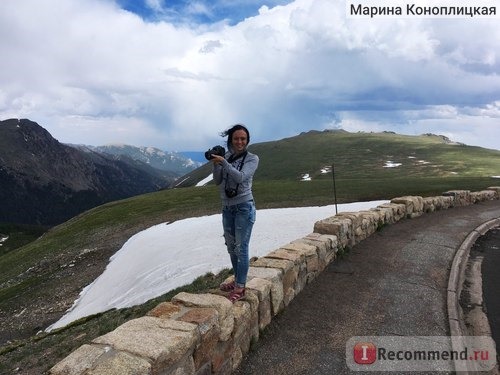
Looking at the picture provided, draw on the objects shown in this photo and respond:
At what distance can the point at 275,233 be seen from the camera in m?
27.1

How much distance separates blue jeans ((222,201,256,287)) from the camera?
28.3ft

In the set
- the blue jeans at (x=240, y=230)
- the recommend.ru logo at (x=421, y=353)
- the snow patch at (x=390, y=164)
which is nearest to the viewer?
the recommend.ru logo at (x=421, y=353)

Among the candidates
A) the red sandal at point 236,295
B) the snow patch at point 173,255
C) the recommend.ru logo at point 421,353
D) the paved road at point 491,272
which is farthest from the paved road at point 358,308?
the snow patch at point 173,255

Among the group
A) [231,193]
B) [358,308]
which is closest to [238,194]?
[231,193]

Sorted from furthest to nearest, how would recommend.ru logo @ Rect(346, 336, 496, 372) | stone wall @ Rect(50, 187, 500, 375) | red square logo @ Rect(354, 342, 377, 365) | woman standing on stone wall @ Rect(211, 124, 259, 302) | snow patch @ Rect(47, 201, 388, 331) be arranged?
1. snow patch @ Rect(47, 201, 388, 331)
2. woman standing on stone wall @ Rect(211, 124, 259, 302)
3. red square logo @ Rect(354, 342, 377, 365)
4. recommend.ru logo @ Rect(346, 336, 496, 372)
5. stone wall @ Rect(50, 187, 500, 375)

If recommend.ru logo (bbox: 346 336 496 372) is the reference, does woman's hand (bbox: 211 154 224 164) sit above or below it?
above

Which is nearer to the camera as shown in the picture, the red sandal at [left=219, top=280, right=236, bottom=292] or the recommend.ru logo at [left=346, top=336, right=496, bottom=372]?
the recommend.ru logo at [left=346, top=336, right=496, bottom=372]

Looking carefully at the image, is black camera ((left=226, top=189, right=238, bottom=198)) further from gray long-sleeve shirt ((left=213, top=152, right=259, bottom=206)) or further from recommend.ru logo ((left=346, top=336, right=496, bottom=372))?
recommend.ru logo ((left=346, top=336, right=496, bottom=372))

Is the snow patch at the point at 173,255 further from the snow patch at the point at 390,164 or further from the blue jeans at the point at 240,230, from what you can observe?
the snow patch at the point at 390,164

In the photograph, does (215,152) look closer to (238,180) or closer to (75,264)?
(238,180)

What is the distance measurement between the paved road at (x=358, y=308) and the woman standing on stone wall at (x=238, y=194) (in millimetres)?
1653

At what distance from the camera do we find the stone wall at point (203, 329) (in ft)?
17.7

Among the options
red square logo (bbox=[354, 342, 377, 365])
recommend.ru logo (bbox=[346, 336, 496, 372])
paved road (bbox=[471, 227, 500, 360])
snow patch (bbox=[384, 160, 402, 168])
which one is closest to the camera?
recommend.ru logo (bbox=[346, 336, 496, 372])

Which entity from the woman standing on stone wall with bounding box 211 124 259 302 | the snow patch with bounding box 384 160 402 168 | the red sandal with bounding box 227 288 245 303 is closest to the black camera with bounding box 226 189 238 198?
the woman standing on stone wall with bounding box 211 124 259 302
